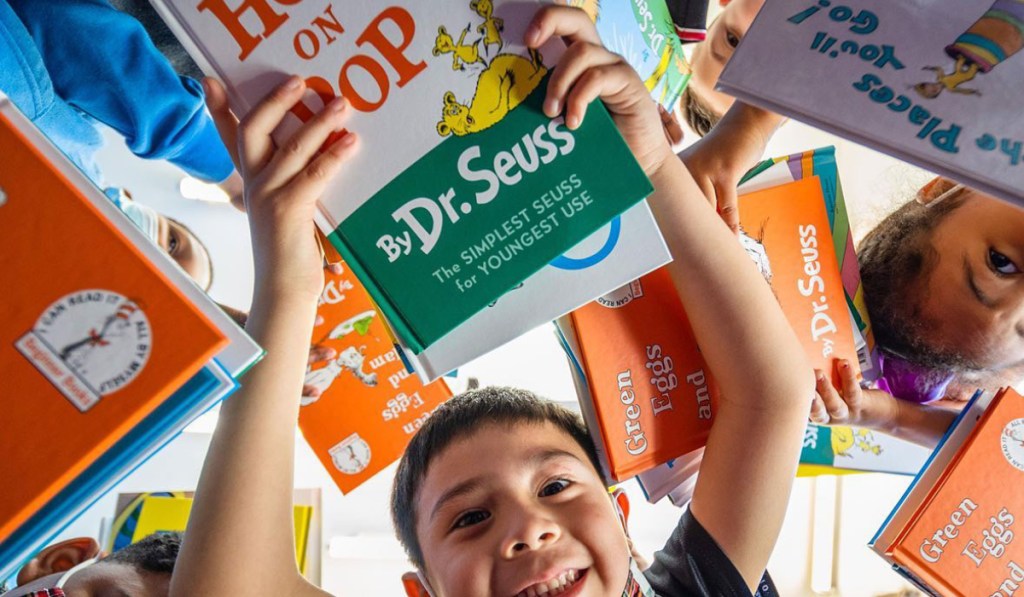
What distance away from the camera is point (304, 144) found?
55 centimetres

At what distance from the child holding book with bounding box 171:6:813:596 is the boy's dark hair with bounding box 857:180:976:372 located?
24 cm

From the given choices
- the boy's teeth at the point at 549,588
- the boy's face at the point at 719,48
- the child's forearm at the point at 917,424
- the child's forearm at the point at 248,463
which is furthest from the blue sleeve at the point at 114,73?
the child's forearm at the point at 917,424

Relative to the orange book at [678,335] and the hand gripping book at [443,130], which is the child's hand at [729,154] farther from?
the hand gripping book at [443,130]

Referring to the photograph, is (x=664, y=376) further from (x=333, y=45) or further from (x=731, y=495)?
(x=333, y=45)

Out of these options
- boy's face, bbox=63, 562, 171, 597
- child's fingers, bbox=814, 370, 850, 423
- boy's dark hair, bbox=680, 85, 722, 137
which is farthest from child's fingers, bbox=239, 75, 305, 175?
boy's dark hair, bbox=680, 85, 722, 137

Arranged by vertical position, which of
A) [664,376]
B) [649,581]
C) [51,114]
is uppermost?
[51,114]

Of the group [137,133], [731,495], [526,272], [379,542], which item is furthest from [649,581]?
[379,542]

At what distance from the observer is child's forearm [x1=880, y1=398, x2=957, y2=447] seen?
3.34ft

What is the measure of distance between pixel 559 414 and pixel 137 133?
597 millimetres

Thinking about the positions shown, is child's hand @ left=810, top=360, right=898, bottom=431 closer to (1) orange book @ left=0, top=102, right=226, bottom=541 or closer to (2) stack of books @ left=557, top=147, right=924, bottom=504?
(2) stack of books @ left=557, top=147, right=924, bottom=504

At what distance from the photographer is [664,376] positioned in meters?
0.79

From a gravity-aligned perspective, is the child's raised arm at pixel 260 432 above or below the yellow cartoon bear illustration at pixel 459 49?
below

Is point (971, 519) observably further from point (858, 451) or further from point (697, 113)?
point (697, 113)

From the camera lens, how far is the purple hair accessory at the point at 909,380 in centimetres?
100
